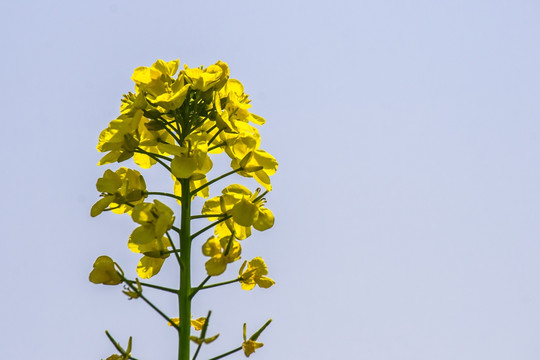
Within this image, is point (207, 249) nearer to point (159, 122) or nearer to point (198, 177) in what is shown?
point (198, 177)

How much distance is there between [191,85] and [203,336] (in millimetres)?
2280

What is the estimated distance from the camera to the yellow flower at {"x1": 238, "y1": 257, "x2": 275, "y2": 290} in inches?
254

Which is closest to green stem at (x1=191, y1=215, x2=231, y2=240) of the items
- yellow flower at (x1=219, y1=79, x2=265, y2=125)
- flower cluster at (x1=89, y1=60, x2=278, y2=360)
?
flower cluster at (x1=89, y1=60, x2=278, y2=360)

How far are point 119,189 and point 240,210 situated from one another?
103 centimetres

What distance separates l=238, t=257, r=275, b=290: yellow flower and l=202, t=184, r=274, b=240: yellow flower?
0.29 metres

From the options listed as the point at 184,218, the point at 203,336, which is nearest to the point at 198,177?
the point at 184,218

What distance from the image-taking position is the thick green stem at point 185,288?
5914 millimetres

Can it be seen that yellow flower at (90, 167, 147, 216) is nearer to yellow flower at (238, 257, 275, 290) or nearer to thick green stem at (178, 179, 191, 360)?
thick green stem at (178, 179, 191, 360)

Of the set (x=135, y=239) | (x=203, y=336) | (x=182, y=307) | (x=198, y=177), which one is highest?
(x=198, y=177)

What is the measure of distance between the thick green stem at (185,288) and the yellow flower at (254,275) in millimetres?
553

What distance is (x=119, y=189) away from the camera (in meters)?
6.52

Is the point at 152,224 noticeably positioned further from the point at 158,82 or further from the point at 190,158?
the point at 158,82

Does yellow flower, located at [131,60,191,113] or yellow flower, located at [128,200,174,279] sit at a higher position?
yellow flower, located at [131,60,191,113]

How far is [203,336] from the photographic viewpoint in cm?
535
